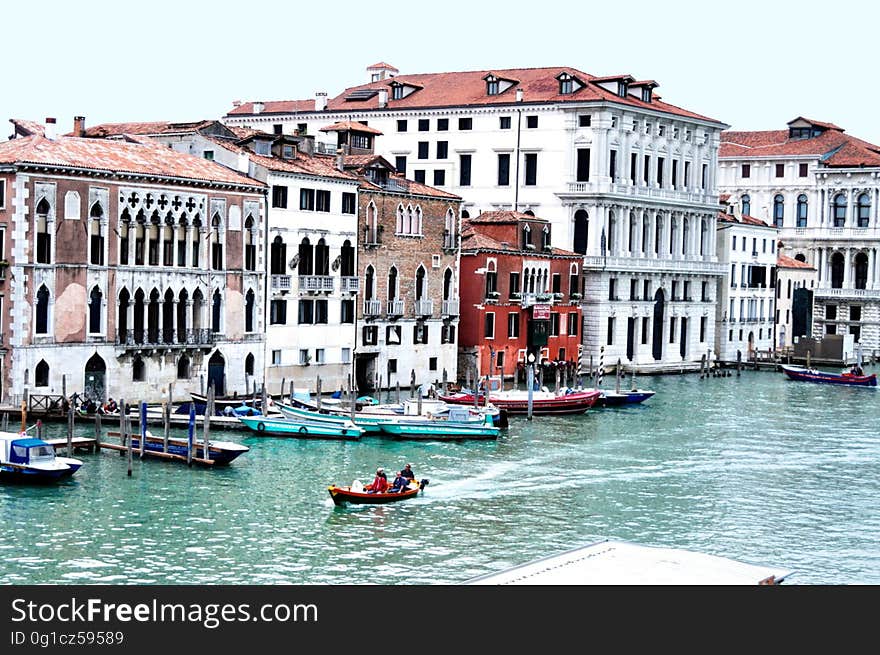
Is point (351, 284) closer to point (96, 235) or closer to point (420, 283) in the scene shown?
point (420, 283)

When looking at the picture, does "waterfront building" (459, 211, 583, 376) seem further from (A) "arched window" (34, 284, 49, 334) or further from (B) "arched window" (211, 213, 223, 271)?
(A) "arched window" (34, 284, 49, 334)

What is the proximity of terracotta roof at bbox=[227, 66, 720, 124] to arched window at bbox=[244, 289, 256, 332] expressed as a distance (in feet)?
67.7

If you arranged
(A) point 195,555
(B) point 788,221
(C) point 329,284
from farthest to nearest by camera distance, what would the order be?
(B) point 788,221, (C) point 329,284, (A) point 195,555

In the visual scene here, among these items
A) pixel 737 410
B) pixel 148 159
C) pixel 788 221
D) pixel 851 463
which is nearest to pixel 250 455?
pixel 148 159

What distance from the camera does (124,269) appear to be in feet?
133

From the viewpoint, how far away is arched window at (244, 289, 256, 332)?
44.4 meters

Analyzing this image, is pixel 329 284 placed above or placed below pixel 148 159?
below

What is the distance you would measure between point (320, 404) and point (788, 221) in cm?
4596

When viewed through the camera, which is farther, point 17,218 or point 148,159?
point 148,159

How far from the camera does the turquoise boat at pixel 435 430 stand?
3953 cm

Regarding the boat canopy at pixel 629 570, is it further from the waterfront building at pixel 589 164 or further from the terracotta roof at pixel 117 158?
the waterfront building at pixel 589 164

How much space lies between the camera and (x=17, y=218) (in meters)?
38.4

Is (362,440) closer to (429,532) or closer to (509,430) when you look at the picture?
(509,430)

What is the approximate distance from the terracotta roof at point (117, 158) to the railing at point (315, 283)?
10.6ft
